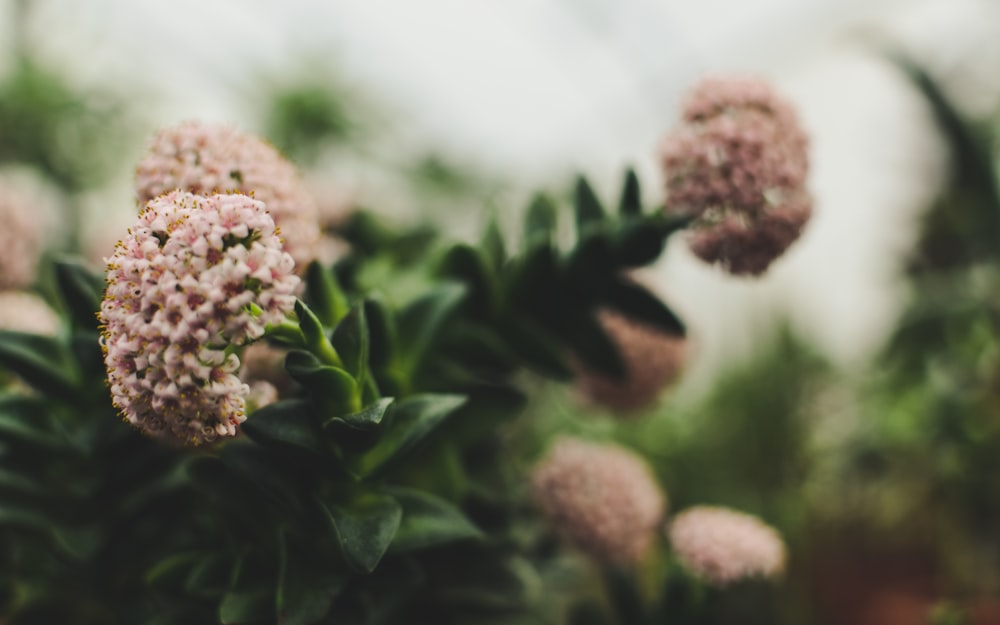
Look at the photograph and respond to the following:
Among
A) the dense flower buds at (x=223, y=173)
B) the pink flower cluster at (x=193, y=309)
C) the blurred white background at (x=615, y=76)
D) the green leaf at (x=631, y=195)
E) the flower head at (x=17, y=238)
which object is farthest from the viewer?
the blurred white background at (x=615, y=76)

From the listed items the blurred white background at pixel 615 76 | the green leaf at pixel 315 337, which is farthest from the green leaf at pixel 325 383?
the blurred white background at pixel 615 76

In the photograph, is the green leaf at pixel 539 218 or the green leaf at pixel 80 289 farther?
the green leaf at pixel 539 218

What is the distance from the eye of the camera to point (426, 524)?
42 cm

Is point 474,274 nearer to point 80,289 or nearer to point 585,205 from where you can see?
point 585,205

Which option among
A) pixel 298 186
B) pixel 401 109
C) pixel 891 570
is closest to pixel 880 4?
pixel 401 109

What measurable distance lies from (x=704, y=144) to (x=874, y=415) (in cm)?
99

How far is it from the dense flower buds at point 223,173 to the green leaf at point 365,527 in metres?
0.14

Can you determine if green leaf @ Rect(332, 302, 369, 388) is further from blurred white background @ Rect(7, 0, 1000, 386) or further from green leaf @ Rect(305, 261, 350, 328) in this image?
blurred white background @ Rect(7, 0, 1000, 386)

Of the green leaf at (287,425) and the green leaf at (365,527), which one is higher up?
the green leaf at (287,425)

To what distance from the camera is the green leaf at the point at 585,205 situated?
57 centimetres

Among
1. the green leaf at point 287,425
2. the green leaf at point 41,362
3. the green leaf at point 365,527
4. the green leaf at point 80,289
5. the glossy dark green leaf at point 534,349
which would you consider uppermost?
the glossy dark green leaf at point 534,349

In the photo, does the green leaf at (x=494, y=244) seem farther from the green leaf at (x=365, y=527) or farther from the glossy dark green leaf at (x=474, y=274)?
the green leaf at (x=365, y=527)

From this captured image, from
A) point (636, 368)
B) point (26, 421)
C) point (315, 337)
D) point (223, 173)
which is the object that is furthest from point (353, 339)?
point (636, 368)

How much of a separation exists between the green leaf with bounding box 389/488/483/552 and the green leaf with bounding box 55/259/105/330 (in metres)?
0.22
